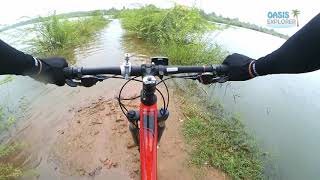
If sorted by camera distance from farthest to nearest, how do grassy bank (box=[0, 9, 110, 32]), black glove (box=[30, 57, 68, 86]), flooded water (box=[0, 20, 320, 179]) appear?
grassy bank (box=[0, 9, 110, 32])
flooded water (box=[0, 20, 320, 179])
black glove (box=[30, 57, 68, 86])

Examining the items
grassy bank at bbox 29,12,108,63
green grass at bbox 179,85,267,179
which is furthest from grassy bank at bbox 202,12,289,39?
green grass at bbox 179,85,267,179

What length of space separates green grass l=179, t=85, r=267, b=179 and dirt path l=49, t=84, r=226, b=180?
0.45 feet

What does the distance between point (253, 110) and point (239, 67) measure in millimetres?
3804

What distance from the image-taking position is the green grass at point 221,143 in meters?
4.26

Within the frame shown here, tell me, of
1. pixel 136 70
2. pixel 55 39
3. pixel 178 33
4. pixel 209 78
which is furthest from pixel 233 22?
pixel 136 70

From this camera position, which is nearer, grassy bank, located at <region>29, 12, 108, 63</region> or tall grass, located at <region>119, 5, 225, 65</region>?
tall grass, located at <region>119, 5, 225, 65</region>

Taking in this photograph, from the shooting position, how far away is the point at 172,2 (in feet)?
29.2

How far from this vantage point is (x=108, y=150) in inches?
179

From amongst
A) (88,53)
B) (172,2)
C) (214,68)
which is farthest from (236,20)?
(214,68)

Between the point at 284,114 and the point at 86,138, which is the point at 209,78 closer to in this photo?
the point at 86,138

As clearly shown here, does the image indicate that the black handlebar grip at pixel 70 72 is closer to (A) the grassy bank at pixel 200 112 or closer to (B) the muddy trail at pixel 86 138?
(B) the muddy trail at pixel 86 138

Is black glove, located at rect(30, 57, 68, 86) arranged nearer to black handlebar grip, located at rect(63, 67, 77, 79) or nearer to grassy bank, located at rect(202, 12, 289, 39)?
black handlebar grip, located at rect(63, 67, 77, 79)

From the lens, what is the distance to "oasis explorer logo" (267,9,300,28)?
9.71 m

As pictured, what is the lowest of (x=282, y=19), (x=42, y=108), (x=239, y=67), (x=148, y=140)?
(x=42, y=108)
